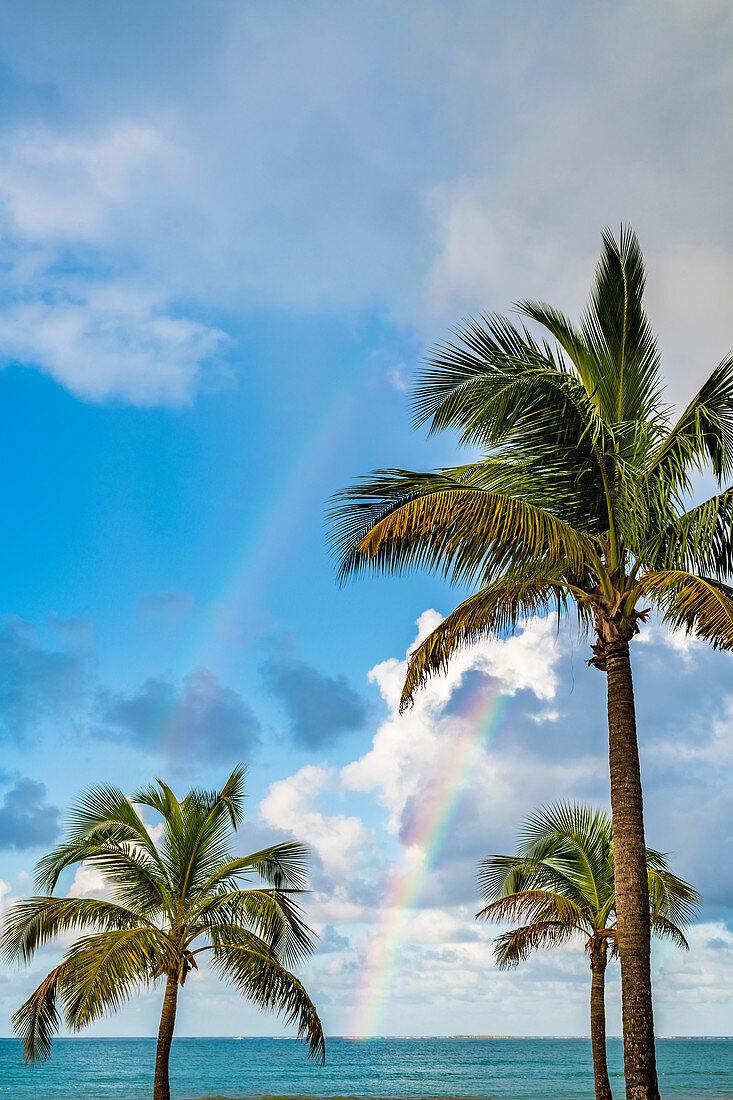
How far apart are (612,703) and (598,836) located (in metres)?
10.7

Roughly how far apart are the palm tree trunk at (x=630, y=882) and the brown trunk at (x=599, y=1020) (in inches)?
447

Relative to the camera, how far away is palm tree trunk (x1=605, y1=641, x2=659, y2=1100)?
7699 mm

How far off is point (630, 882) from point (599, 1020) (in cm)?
1275

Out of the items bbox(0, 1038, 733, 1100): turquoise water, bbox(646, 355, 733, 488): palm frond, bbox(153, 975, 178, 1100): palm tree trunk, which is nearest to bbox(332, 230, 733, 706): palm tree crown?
bbox(646, 355, 733, 488): palm frond

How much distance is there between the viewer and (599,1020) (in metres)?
18.9

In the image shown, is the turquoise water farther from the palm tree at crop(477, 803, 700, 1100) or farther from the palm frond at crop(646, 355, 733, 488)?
the palm frond at crop(646, 355, 733, 488)

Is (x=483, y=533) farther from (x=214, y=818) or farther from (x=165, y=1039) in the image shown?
(x=165, y=1039)

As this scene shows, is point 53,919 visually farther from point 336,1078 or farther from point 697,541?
point 336,1078

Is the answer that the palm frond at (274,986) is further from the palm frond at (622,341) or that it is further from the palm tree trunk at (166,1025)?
the palm frond at (622,341)

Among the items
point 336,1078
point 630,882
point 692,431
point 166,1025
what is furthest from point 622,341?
point 336,1078

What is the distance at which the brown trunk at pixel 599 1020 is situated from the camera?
1816cm

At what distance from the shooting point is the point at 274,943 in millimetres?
14781

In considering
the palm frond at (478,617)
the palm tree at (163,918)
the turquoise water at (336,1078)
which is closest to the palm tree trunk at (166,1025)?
the palm tree at (163,918)

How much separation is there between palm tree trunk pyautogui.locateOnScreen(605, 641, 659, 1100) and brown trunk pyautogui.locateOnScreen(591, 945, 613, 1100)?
11.4 m
